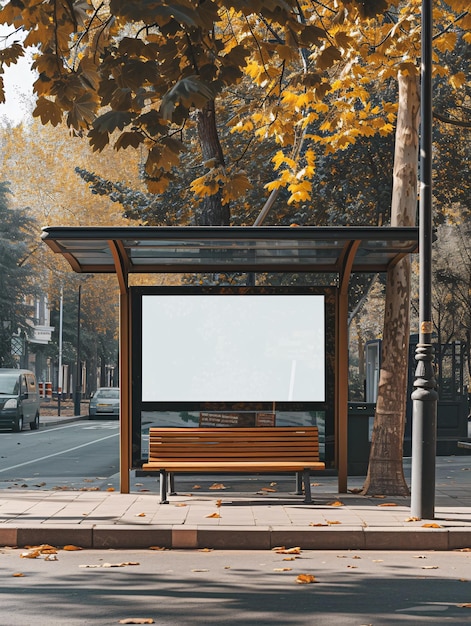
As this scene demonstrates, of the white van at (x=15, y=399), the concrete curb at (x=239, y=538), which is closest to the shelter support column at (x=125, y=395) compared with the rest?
the concrete curb at (x=239, y=538)

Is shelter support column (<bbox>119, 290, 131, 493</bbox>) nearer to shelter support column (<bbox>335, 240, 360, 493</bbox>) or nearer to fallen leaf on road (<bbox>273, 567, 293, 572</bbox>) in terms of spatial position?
shelter support column (<bbox>335, 240, 360, 493</bbox>)

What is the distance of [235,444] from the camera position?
1302 cm

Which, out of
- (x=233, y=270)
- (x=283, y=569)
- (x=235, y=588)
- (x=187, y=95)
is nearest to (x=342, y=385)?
(x=233, y=270)

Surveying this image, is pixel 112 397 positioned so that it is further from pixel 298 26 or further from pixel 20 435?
pixel 298 26

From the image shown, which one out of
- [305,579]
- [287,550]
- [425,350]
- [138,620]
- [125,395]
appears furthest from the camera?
[125,395]

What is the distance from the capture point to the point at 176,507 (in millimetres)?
11984

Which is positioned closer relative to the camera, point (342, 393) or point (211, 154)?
point (342, 393)

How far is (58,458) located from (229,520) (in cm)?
1211

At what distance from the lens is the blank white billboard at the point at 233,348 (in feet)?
44.7

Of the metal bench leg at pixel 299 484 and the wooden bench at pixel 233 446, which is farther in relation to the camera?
the metal bench leg at pixel 299 484

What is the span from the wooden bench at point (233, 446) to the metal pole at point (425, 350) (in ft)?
6.40

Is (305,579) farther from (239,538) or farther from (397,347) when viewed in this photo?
(397,347)

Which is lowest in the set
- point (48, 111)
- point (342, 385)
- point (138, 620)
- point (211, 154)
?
point (138, 620)

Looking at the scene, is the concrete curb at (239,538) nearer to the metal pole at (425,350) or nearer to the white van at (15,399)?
the metal pole at (425,350)
